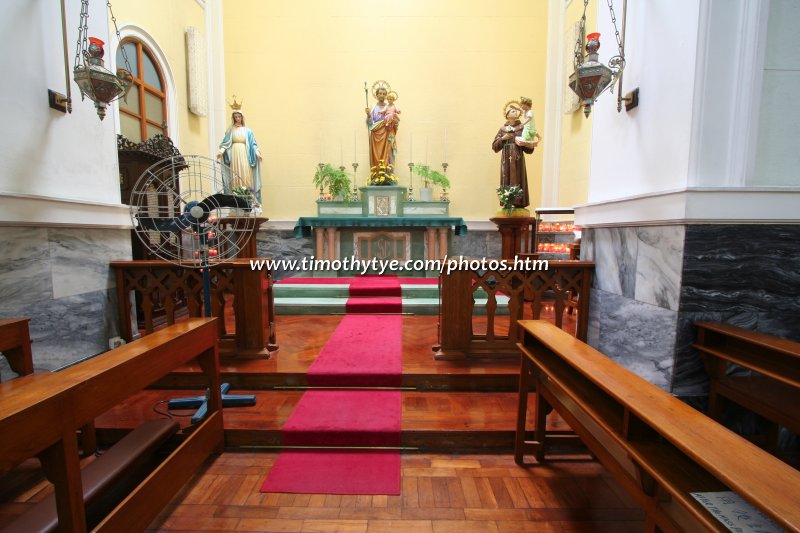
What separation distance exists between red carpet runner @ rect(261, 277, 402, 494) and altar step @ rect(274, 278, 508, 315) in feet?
3.60

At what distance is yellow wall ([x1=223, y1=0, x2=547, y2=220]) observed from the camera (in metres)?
7.06

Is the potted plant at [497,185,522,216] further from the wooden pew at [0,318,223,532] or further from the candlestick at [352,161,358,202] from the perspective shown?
the wooden pew at [0,318,223,532]

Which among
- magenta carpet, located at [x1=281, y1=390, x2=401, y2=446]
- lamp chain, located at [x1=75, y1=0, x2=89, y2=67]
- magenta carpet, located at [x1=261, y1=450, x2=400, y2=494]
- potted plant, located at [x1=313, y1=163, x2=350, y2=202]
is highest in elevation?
lamp chain, located at [x1=75, y1=0, x2=89, y2=67]

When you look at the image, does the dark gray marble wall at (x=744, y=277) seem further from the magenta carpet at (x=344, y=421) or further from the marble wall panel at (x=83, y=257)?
the marble wall panel at (x=83, y=257)

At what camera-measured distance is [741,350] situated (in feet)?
6.34

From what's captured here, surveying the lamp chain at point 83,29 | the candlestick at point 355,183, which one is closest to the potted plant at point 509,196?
the candlestick at point 355,183

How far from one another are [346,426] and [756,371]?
2.20 metres

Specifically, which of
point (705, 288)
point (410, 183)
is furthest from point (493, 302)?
point (410, 183)

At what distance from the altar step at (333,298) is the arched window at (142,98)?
3048 millimetres

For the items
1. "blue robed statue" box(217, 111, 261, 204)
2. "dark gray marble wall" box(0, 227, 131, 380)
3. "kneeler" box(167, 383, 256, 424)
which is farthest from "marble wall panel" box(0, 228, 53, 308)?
"blue robed statue" box(217, 111, 261, 204)

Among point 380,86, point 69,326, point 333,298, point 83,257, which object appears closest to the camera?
point 69,326

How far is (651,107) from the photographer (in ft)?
7.79

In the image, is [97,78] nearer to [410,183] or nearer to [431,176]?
[431,176]

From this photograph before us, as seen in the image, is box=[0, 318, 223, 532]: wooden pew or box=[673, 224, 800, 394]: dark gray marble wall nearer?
box=[0, 318, 223, 532]: wooden pew
